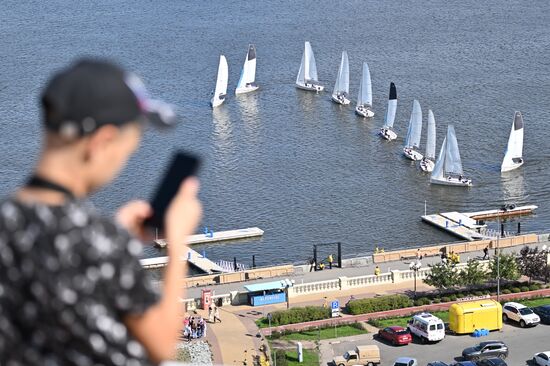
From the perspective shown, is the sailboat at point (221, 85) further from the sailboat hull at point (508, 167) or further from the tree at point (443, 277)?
the tree at point (443, 277)

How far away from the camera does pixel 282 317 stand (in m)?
32.1

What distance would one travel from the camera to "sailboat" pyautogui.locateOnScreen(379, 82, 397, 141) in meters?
58.0

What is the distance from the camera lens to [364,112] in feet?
205

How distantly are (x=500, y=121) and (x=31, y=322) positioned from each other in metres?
57.5

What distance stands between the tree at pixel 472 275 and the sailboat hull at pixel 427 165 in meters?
17.9

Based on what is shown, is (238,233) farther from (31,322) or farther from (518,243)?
(31,322)

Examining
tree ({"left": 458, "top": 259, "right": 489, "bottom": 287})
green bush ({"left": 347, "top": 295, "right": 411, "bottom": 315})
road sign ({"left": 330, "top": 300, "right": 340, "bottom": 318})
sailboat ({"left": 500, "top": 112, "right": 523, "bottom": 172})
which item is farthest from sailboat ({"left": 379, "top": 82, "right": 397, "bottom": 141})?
road sign ({"left": 330, "top": 300, "right": 340, "bottom": 318})

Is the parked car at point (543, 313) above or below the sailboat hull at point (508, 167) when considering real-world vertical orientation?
below

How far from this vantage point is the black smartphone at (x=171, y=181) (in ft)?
11.9

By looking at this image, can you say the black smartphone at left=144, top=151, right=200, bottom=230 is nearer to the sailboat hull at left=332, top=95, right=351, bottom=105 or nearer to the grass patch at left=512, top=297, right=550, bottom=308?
the grass patch at left=512, top=297, right=550, bottom=308

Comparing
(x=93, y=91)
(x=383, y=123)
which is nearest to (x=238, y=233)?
(x=383, y=123)

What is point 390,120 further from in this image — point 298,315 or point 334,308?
point 298,315

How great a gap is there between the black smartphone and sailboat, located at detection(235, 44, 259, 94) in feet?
215

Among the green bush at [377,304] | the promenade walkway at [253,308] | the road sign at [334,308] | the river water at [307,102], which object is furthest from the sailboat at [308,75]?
the road sign at [334,308]
